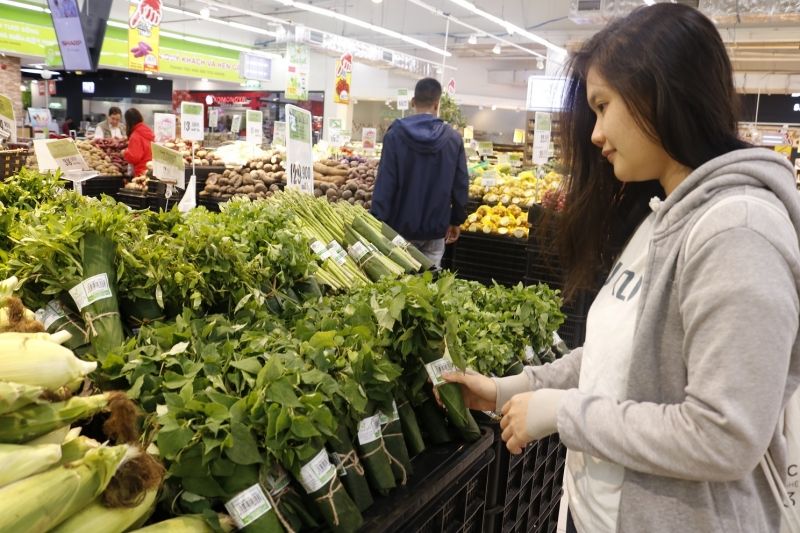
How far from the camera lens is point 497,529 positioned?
1.81 metres

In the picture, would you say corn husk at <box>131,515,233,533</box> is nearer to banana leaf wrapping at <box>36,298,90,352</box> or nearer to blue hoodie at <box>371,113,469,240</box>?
banana leaf wrapping at <box>36,298,90,352</box>

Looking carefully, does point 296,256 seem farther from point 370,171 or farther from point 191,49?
point 191,49

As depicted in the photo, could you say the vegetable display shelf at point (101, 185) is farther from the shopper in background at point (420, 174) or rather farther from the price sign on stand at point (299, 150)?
the price sign on stand at point (299, 150)

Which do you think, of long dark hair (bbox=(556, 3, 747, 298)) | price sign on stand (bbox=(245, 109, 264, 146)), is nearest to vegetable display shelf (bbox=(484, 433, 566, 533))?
long dark hair (bbox=(556, 3, 747, 298))

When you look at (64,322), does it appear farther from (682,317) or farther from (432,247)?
(432,247)

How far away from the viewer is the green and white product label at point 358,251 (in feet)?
8.60

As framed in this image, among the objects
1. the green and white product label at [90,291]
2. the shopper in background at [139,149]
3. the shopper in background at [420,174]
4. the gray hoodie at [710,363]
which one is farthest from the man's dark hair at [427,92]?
the shopper in background at [139,149]

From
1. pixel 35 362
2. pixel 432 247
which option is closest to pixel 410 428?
pixel 35 362

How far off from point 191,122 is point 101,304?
4.74 meters

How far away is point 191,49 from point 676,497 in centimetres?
1895

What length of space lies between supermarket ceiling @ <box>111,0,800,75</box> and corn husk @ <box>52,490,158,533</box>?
944 cm

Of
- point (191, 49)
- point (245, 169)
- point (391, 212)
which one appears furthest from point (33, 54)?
point (391, 212)

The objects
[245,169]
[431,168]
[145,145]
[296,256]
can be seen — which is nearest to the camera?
[296,256]

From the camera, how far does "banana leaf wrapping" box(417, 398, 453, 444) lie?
5.15ft
